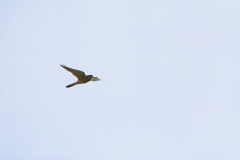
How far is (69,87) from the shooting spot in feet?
106

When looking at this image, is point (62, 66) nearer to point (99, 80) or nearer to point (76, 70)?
point (76, 70)

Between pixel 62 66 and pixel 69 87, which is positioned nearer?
pixel 62 66

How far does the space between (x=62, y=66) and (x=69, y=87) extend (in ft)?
12.0

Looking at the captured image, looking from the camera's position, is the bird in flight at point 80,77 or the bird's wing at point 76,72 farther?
the bird in flight at point 80,77

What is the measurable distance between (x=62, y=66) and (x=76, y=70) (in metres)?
1.40

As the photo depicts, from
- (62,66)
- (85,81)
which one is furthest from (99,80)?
(62,66)

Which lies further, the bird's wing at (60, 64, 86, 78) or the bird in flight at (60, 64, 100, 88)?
the bird in flight at (60, 64, 100, 88)

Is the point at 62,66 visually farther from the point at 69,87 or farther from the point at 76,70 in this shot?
the point at 69,87

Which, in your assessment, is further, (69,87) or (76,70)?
(69,87)

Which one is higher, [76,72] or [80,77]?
[80,77]

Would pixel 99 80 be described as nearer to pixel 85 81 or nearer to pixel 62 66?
pixel 85 81

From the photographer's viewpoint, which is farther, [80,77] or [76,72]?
[80,77]

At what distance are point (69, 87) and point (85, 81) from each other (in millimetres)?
1737

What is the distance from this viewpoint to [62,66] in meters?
29.0
